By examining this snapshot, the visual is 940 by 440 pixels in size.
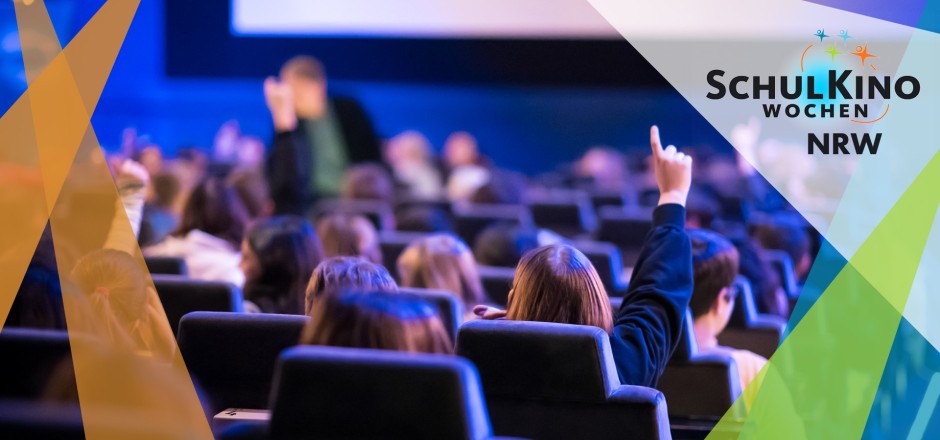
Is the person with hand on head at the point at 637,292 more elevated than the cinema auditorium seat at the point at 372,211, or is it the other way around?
the person with hand on head at the point at 637,292

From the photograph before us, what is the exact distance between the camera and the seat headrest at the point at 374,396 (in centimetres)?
166

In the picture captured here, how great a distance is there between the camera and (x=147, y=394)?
5.99ft

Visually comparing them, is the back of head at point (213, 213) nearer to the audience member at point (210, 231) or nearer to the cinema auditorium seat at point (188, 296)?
the audience member at point (210, 231)

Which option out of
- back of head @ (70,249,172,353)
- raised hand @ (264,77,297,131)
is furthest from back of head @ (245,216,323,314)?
raised hand @ (264,77,297,131)

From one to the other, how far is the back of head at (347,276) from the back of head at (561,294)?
0.30m

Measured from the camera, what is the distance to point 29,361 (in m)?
2.08

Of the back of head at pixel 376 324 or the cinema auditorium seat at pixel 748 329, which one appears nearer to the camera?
the back of head at pixel 376 324

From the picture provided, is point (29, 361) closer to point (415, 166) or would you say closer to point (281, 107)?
point (281, 107)

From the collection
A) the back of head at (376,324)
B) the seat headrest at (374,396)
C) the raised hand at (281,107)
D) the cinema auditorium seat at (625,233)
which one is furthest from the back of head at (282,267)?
the cinema auditorium seat at (625,233)

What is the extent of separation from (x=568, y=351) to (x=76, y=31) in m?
9.42

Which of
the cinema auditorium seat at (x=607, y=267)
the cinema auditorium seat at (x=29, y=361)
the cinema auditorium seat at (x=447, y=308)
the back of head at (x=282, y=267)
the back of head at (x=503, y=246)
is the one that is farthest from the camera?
the back of head at (x=503, y=246)

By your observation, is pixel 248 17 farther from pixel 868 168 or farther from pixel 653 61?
pixel 868 168
